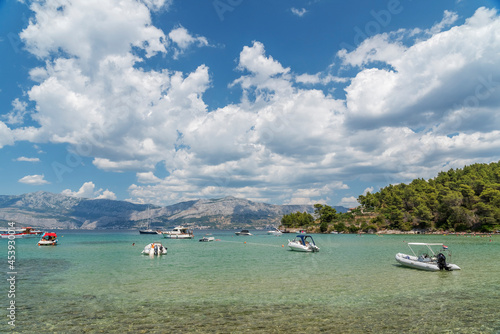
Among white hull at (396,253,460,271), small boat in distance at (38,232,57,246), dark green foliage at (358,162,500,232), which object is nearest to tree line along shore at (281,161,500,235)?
dark green foliage at (358,162,500,232)

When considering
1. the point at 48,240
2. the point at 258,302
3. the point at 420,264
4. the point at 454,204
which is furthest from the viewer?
the point at 454,204

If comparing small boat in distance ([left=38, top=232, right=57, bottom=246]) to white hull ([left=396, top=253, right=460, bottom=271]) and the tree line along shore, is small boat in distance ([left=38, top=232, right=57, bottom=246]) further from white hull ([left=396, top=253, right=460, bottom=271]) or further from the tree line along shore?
the tree line along shore

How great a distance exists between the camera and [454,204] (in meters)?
155

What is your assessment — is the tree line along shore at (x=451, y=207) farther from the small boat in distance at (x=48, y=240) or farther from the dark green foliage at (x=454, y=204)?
the small boat in distance at (x=48, y=240)

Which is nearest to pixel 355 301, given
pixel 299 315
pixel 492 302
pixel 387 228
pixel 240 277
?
pixel 299 315

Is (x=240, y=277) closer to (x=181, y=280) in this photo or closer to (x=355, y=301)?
(x=181, y=280)

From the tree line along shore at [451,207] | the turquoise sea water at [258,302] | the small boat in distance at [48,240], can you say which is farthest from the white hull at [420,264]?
the tree line along shore at [451,207]

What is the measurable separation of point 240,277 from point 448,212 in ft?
551

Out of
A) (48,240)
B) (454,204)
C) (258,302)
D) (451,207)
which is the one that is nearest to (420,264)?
(258,302)

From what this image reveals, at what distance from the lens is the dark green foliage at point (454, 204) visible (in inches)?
5768

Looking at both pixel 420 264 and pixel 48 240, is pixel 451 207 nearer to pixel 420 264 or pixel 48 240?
pixel 420 264

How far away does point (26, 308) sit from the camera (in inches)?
787

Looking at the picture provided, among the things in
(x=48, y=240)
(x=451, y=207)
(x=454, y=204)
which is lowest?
(x=48, y=240)

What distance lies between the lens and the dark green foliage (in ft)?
481
